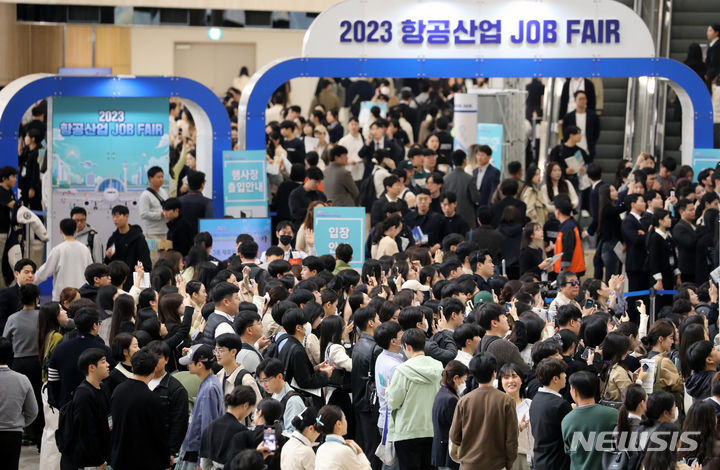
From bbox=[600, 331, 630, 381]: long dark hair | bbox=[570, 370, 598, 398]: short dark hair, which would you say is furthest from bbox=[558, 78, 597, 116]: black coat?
bbox=[570, 370, 598, 398]: short dark hair

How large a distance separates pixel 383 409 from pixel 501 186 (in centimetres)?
600

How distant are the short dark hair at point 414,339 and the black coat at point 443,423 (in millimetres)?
338

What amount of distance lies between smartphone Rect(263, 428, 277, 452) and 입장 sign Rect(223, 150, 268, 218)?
721cm

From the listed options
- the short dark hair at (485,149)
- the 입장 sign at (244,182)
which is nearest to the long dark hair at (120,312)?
the 입장 sign at (244,182)

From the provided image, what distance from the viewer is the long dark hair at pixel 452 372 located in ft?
25.5

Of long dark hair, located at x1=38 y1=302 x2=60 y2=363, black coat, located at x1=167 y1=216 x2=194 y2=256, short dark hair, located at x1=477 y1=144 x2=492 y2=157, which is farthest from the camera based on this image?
short dark hair, located at x1=477 y1=144 x2=492 y2=157

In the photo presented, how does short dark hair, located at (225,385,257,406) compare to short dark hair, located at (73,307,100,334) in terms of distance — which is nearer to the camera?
short dark hair, located at (225,385,257,406)

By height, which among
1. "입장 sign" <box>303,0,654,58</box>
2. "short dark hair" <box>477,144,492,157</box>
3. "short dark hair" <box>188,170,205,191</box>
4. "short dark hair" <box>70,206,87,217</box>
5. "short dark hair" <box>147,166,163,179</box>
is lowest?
"short dark hair" <box>70,206,87,217</box>

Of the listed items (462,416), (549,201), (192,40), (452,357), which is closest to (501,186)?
(549,201)

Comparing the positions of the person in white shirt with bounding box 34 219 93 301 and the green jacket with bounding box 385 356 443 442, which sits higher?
the person in white shirt with bounding box 34 219 93 301

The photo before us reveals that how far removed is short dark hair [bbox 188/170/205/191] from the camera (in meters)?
13.4

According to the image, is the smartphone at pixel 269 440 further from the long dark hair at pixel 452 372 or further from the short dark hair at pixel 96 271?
the short dark hair at pixel 96 271

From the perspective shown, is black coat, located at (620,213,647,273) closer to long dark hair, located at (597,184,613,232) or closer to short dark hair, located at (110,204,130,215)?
long dark hair, located at (597,184,613,232)

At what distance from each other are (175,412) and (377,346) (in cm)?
153
